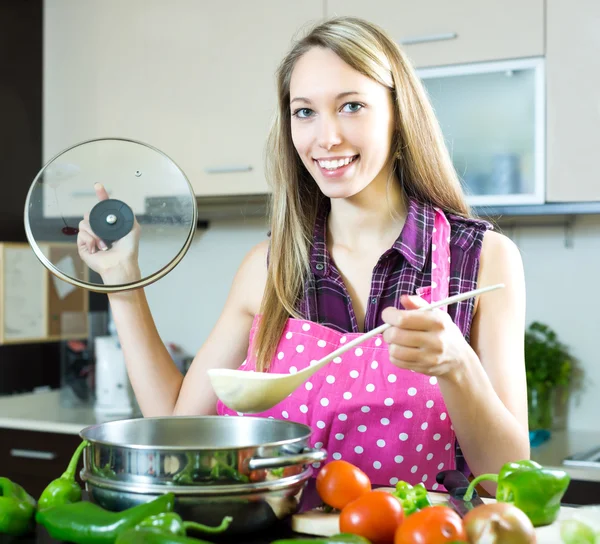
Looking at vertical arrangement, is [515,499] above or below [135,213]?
below

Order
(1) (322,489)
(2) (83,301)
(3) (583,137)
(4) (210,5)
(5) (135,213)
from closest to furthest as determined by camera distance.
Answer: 1. (1) (322,489)
2. (5) (135,213)
3. (3) (583,137)
4. (4) (210,5)
5. (2) (83,301)

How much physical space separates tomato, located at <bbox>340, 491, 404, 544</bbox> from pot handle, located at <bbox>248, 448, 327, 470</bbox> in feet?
0.21

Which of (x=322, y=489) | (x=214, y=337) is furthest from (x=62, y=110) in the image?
(x=322, y=489)

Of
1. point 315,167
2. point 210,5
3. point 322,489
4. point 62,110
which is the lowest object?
point 322,489

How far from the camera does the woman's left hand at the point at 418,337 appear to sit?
899 millimetres

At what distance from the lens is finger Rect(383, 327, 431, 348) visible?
3.00 ft

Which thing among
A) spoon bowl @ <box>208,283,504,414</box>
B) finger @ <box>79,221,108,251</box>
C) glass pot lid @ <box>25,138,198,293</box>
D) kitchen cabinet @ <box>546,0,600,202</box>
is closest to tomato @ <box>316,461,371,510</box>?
spoon bowl @ <box>208,283,504,414</box>

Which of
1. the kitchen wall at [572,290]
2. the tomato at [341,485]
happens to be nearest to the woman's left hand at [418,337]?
the tomato at [341,485]

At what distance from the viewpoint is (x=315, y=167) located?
1.32 metres

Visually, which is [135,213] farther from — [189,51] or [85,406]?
[85,406]

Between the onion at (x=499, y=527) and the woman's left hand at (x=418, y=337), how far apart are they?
24 cm

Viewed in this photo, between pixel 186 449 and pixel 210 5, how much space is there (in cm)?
209

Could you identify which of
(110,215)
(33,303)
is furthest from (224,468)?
(33,303)

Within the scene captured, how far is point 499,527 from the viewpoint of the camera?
71 cm
